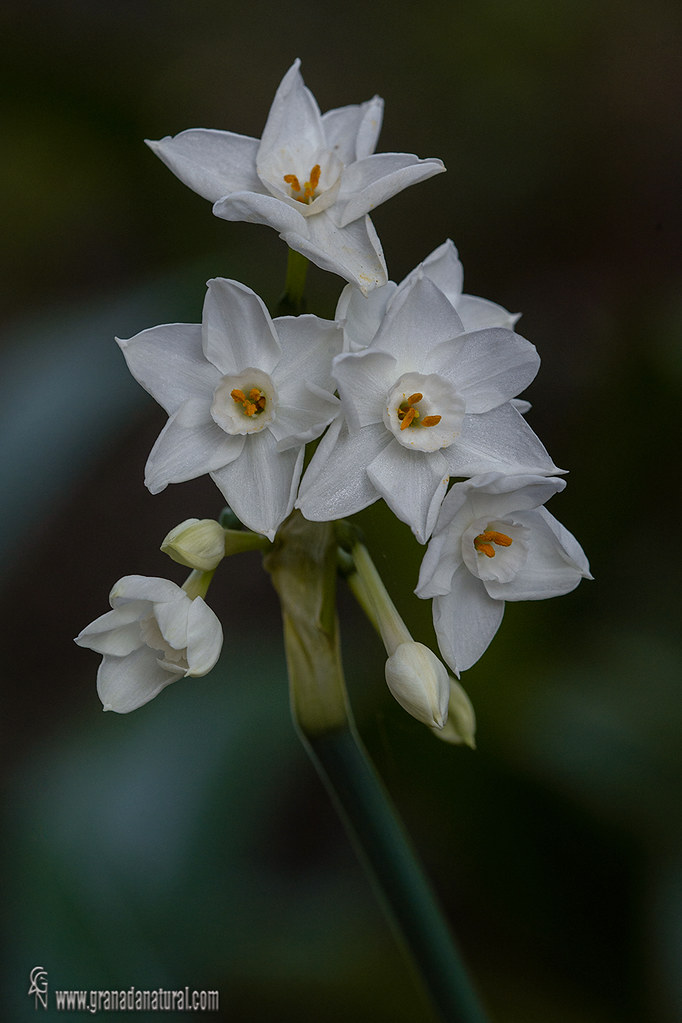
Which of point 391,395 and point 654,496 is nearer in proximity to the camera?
point 391,395

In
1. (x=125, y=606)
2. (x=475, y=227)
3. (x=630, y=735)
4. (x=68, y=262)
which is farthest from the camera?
(x=68, y=262)

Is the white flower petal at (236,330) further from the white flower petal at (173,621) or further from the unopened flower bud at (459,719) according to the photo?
the unopened flower bud at (459,719)

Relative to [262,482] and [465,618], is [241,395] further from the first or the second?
[465,618]

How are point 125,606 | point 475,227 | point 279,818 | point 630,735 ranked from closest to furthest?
point 125,606 < point 630,735 < point 279,818 < point 475,227

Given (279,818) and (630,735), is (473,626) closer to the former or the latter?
(630,735)

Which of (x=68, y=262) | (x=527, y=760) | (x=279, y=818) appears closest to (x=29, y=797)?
(x=279, y=818)

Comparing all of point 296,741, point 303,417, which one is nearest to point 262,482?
point 303,417

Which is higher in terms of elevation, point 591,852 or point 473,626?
point 473,626
